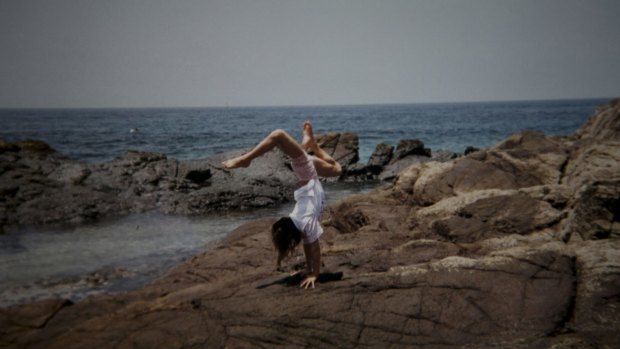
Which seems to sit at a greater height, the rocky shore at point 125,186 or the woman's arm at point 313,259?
the woman's arm at point 313,259

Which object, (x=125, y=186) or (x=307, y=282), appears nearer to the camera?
(x=307, y=282)

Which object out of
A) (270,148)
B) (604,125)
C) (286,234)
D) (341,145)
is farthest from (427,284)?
(341,145)

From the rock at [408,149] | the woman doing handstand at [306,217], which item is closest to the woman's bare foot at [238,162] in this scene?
the woman doing handstand at [306,217]

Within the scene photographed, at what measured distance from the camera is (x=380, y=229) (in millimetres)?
7586

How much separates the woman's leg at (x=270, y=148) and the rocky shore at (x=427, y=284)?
1.58m

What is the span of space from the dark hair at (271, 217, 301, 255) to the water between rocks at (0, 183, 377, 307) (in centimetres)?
489

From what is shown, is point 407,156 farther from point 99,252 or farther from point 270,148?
point 270,148

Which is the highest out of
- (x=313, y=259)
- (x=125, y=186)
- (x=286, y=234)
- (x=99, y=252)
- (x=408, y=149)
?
(x=286, y=234)

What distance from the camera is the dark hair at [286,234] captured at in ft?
16.3

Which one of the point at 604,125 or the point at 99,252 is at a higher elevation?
the point at 604,125

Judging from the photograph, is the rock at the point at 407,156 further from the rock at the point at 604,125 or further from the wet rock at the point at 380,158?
the rock at the point at 604,125

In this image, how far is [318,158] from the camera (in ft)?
16.8

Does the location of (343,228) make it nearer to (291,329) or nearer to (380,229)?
(380,229)

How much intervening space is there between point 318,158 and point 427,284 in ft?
6.23
